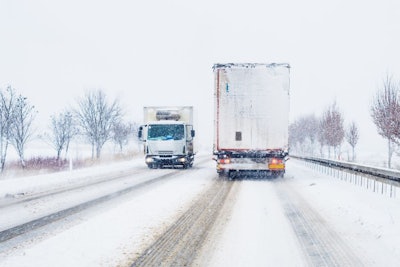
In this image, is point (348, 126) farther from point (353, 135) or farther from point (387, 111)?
point (387, 111)

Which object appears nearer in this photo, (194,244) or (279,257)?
(279,257)

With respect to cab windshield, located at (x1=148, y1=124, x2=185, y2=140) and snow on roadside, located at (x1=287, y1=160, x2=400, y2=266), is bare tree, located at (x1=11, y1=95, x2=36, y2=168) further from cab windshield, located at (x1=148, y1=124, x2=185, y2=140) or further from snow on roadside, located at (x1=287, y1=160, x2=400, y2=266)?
snow on roadside, located at (x1=287, y1=160, x2=400, y2=266)

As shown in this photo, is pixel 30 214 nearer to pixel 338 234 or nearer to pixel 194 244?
pixel 194 244

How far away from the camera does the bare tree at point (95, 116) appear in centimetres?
3878

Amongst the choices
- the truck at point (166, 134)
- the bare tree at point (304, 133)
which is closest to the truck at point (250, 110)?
the truck at point (166, 134)

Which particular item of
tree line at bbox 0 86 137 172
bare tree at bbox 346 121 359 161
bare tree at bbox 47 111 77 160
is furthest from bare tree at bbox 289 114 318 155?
bare tree at bbox 47 111 77 160

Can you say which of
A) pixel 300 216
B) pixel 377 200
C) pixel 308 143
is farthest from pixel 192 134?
pixel 308 143

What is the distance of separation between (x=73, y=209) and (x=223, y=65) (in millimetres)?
8781

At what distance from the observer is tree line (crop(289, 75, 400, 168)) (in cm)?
2442

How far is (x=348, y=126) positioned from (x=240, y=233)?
149 ft

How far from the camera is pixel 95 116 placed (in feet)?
128

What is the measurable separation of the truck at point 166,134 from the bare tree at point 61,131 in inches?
460

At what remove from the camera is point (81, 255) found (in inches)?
201

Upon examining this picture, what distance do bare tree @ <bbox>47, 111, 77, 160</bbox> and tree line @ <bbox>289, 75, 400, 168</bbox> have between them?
2267 cm
